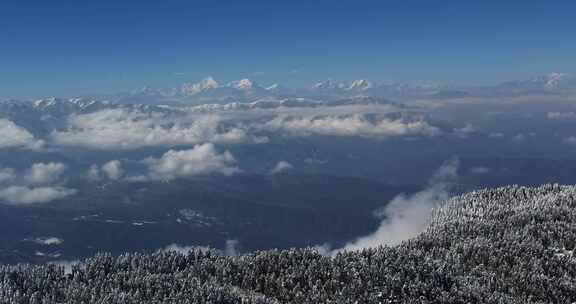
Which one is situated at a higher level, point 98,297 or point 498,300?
point 98,297

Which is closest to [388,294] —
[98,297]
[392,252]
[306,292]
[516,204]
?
[306,292]

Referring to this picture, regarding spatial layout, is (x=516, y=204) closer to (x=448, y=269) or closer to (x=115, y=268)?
(x=448, y=269)

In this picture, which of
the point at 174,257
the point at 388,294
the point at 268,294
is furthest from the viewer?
the point at 174,257

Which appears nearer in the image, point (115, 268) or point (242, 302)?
point (242, 302)

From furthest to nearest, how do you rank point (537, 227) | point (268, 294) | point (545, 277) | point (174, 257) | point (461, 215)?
point (461, 215)
point (537, 227)
point (174, 257)
point (545, 277)
point (268, 294)

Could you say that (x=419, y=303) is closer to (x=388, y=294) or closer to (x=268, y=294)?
(x=388, y=294)

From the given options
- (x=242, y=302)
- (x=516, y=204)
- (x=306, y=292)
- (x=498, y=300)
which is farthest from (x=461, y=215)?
(x=242, y=302)
